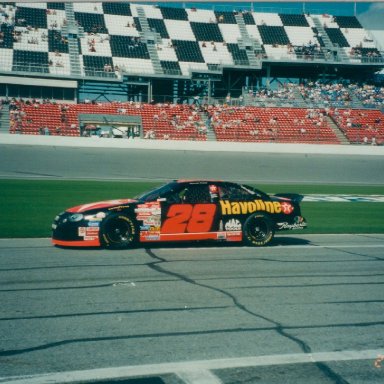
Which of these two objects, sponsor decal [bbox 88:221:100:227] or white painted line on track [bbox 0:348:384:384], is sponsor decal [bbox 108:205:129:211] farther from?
white painted line on track [bbox 0:348:384:384]

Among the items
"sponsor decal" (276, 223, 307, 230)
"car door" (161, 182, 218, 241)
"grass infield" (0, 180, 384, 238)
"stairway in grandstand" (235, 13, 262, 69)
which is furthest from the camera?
"stairway in grandstand" (235, 13, 262, 69)

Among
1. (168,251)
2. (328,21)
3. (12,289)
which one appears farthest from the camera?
(328,21)

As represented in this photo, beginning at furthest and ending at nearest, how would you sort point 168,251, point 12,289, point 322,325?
point 168,251, point 12,289, point 322,325

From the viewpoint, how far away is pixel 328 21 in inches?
1857

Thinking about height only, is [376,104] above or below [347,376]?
above

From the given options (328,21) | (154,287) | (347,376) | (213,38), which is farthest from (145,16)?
(347,376)

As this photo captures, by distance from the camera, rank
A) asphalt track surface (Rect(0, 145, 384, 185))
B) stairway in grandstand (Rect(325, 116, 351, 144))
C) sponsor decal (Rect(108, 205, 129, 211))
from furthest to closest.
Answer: stairway in grandstand (Rect(325, 116, 351, 144)) → asphalt track surface (Rect(0, 145, 384, 185)) → sponsor decal (Rect(108, 205, 129, 211))

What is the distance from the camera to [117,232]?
31.3 feet

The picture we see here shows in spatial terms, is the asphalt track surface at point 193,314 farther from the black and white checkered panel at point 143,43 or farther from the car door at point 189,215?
the black and white checkered panel at point 143,43

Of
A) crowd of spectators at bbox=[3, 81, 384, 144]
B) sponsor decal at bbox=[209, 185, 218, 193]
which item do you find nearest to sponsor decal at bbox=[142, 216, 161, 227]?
sponsor decal at bbox=[209, 185, 218, 193]

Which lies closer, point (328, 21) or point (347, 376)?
point (347, 376)

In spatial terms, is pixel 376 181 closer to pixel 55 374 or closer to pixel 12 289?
pixel 12 289

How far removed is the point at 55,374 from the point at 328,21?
1867 inches

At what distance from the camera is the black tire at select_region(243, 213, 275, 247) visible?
10.3 m
